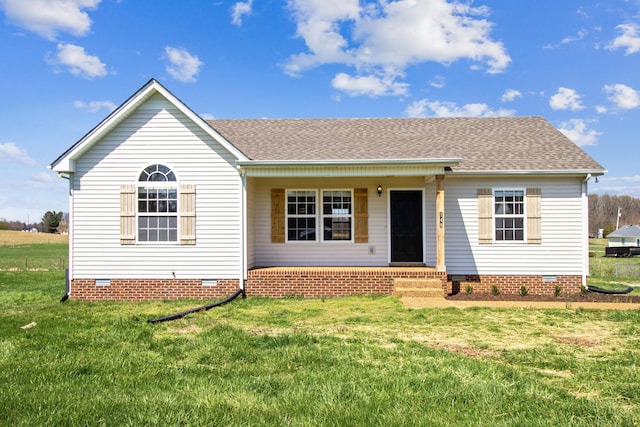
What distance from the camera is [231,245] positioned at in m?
11.0

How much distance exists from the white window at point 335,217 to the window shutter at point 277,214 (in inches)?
44.2

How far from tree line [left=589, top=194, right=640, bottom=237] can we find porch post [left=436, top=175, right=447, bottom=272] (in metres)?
100

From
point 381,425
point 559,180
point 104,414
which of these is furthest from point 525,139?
point 104,414

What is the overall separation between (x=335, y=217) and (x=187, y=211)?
3873 mm

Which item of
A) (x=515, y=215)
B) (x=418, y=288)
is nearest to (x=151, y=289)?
(x=418, y=288)

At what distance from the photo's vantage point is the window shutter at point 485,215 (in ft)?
37.8

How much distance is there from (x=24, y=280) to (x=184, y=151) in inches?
414

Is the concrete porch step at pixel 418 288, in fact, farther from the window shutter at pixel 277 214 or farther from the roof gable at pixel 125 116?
the roof gable at pixel 125 116

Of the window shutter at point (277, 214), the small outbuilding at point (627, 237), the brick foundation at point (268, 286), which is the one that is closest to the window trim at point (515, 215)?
the brick foundation at point (268, 286)

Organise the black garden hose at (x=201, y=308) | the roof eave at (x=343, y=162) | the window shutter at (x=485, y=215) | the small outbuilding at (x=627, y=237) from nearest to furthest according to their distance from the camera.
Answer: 1. the black garden hose at (x=201, y=308)
2. the roof eave at (x=343, y=162)
3. the window shutter at (x=485, y=215)
4. the small outbuilding at (x=627, y=237)

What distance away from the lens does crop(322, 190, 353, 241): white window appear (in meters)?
12.1

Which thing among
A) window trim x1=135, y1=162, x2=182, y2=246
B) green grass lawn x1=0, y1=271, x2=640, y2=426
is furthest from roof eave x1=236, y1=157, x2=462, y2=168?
green grass lawn x1=0, y1=271, x2=640, y2=426

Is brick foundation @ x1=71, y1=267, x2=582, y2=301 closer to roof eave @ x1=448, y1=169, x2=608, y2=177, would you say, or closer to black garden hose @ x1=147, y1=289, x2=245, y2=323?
black garden hose @ x1=147, y1=289, x2=245, y2=323

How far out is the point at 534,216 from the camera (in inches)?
450
